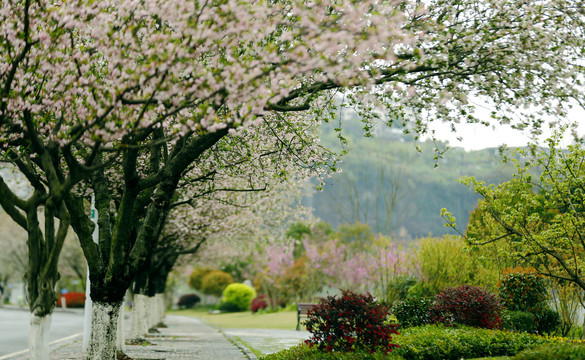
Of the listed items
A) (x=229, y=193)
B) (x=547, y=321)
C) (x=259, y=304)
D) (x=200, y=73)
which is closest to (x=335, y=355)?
(x=200, y=73)

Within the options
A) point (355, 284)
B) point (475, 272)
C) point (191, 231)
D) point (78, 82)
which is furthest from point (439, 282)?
point (355, 284)

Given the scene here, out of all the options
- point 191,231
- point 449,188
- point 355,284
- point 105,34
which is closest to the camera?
point 105,34

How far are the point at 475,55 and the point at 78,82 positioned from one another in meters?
5.42

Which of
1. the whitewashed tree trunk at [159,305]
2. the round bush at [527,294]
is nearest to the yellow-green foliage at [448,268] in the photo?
the round bush at [527,294]

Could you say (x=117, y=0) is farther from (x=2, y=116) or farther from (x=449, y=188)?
(x=449, y=188)

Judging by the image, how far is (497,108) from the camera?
9.06 metres

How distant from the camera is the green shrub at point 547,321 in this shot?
17.5 metres

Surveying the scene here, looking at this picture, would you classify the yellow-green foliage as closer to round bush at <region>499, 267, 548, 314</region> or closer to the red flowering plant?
round bush at <region>499, 267, 548, 314</region>

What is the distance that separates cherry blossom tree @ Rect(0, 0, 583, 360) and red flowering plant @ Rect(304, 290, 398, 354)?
10.7 feet

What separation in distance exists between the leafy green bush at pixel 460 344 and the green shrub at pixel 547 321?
17.8 feet

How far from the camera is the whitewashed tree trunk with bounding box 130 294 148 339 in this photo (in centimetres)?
1916

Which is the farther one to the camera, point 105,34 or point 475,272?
point 475,272

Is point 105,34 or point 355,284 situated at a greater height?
point 105,34

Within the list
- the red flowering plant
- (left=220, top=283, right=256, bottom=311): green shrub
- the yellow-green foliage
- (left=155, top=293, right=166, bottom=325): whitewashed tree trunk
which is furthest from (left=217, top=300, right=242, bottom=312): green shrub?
the red flowering plant
